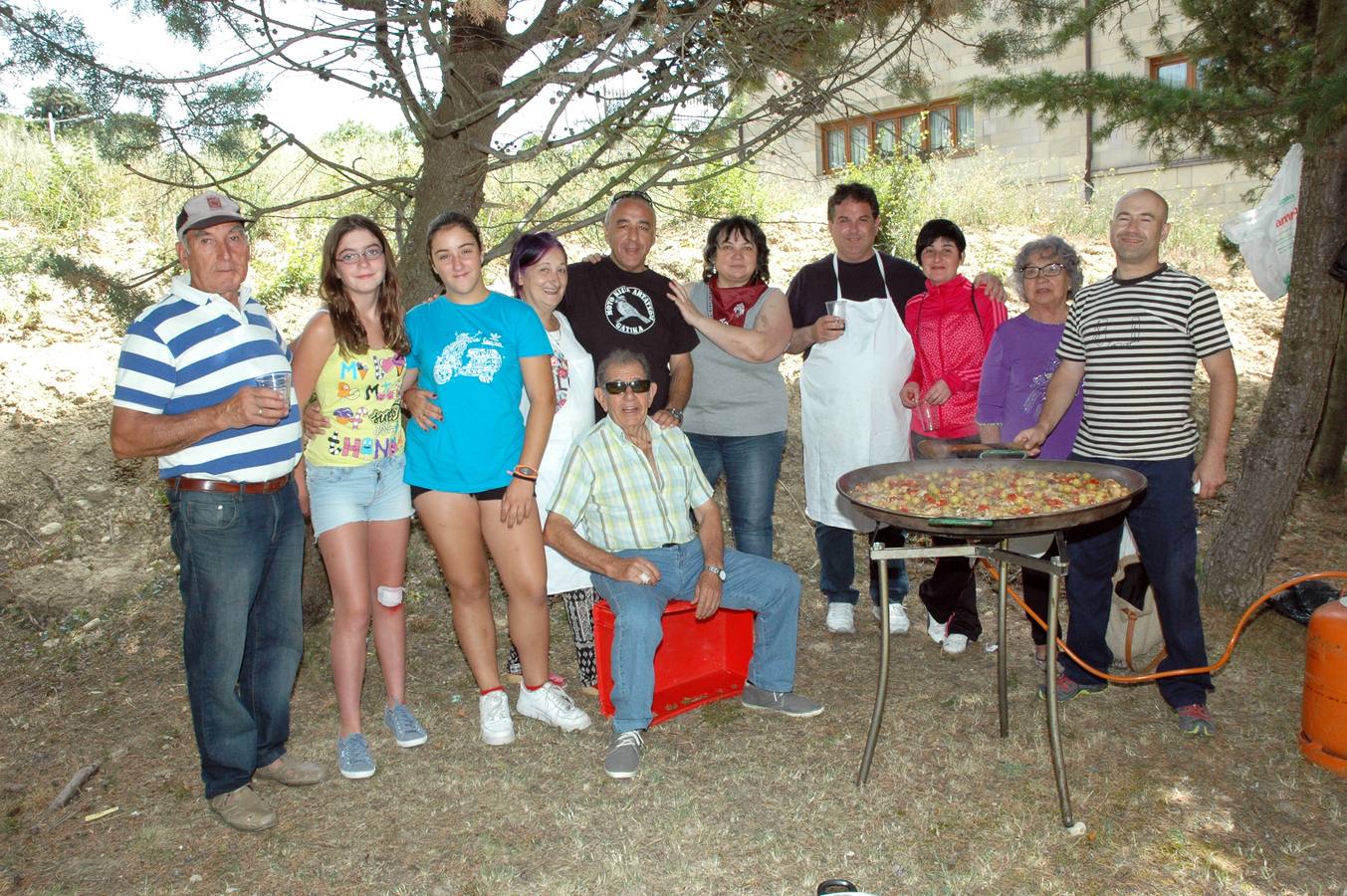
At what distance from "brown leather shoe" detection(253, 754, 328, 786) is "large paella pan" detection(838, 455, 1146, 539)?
2095mm

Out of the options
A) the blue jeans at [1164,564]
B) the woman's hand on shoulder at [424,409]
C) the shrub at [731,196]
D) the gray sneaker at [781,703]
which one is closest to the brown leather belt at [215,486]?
the woman's hand on shoulder at [424,409]

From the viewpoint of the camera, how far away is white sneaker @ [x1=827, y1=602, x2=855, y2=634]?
498 cm

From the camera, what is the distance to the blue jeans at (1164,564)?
369 cm

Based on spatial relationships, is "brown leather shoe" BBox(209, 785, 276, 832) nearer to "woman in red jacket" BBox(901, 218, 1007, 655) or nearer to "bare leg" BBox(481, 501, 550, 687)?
"bare leg" BBox(481, 501, 550, 687)

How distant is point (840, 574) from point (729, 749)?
57.3 inches

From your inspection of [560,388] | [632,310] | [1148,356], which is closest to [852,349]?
[632,310]

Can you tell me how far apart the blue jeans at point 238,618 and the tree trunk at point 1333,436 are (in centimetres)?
669

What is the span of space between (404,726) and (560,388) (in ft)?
4.68

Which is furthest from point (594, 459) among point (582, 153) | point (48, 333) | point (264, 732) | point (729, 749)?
point (48, 333)

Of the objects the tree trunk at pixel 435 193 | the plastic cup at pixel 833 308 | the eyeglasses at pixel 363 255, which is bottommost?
the plastic cup at pixel 833 308

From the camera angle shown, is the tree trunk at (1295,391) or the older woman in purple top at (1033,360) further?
the tree trunk at (1295,391)

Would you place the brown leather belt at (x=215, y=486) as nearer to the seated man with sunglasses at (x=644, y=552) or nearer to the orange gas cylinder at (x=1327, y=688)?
the seated man with sunglasses at (x=644, y=552)

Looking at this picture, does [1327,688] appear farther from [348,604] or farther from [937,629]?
[348,604]

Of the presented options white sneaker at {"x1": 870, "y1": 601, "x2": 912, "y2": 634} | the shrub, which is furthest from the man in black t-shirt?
the shrub
